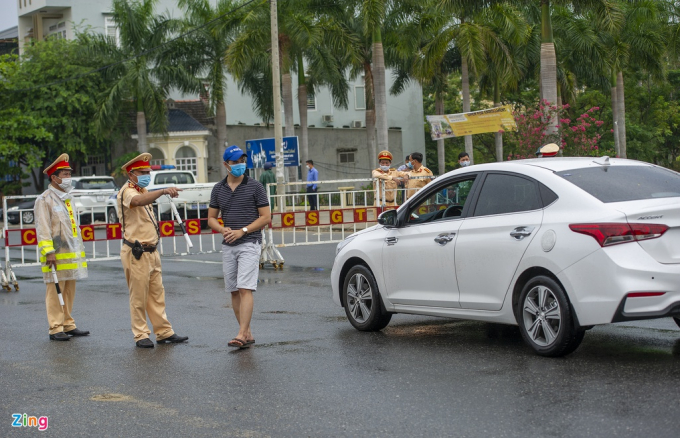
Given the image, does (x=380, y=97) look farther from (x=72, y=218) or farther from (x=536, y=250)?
(x=536, y=250)

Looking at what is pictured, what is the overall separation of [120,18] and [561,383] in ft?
129

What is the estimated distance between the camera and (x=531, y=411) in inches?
228

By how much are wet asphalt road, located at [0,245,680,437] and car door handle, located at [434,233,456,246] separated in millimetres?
919

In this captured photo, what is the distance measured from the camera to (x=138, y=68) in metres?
43.2

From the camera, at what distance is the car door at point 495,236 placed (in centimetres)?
754

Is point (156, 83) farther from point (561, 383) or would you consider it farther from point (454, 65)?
point (561, 383)

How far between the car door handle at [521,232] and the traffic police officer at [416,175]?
918 centimetres

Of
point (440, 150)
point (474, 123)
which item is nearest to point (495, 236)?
point (474, 123)

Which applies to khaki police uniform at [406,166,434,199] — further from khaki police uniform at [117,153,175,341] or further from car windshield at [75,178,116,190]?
car windshield at [75,178,116,190]

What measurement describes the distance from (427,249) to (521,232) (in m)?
1.15

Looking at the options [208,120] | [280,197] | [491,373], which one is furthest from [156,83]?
[491,373]

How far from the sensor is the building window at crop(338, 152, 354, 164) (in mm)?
57781

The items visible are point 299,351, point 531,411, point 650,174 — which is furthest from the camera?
point 299,351

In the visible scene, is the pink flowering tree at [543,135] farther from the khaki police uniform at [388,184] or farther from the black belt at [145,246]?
the black belt at [145,246]
